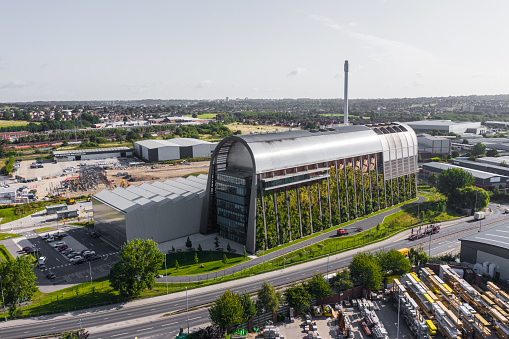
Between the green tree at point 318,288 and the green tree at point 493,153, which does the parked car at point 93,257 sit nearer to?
the green tree at point 318,288

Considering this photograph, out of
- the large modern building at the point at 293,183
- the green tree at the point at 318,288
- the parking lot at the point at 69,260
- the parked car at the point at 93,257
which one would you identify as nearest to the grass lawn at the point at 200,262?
the large modern building at the point at 293,183

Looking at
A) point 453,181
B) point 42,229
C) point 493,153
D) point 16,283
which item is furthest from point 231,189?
point 493,153

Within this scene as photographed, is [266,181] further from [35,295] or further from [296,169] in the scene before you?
[35,295]

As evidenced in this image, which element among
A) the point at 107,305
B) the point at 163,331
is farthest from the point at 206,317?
the point at 107,305

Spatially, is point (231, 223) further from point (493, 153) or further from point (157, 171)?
point (493, 153)

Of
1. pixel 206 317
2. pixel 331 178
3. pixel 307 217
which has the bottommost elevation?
pixel 206 317

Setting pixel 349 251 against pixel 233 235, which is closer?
pixel 349 251
